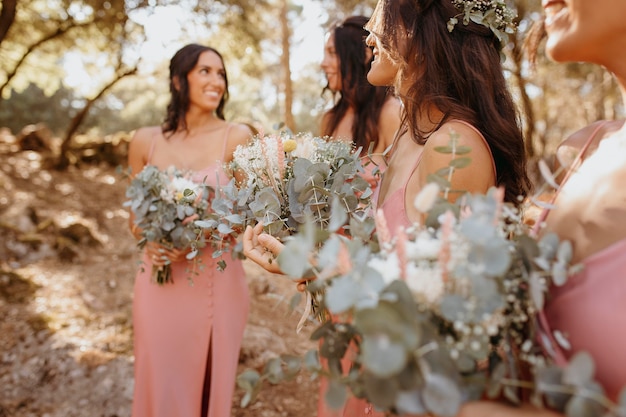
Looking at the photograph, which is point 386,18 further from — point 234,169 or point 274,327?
point 274,327

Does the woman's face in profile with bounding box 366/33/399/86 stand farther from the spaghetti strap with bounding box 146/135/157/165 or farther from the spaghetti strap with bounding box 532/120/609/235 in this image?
the spaghetti strap with bounding box 146/135/157/165

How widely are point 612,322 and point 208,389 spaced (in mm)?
2873

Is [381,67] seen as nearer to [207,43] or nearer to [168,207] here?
[168,207]

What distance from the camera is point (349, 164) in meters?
2.15

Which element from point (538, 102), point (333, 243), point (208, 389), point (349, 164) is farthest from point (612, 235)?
point (538, 102)

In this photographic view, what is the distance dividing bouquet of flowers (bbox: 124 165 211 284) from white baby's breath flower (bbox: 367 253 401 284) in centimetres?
196

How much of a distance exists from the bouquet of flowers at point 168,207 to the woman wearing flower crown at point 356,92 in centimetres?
129

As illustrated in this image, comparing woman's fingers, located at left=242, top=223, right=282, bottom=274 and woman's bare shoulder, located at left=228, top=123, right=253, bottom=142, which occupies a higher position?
woman's bare shoulder, located at left=228, top=123, right=253, bottom=142

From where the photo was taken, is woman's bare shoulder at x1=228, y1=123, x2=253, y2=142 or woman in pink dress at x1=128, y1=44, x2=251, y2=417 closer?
woman in pink dress at x1=128, y1=44, x2=251, y2=417

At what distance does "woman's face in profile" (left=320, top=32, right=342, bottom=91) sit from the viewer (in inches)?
157

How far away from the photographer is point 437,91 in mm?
1932

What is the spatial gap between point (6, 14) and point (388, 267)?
840 centimetres

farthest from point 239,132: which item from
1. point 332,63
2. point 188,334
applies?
point 188,334

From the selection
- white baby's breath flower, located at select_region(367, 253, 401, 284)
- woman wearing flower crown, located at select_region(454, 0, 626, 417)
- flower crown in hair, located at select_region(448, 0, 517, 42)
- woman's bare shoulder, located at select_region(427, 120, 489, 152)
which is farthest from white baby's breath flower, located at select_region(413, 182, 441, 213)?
flower crown in hair, located at select_region(448, 0, 517, 42)
